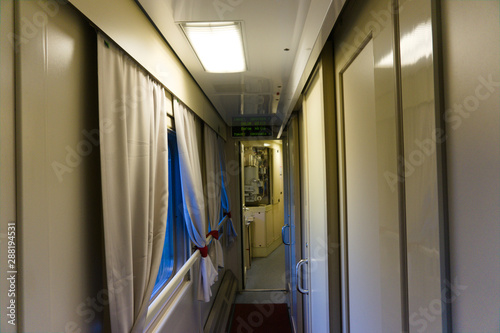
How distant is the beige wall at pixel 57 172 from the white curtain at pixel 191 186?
37.6 inches

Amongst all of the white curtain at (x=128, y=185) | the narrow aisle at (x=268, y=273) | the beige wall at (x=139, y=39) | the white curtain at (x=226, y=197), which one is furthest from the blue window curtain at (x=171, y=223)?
the narrow aisle at (x=268, y=273)

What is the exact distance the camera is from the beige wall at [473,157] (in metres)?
0.39

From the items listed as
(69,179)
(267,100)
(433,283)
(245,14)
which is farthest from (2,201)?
(267,100)

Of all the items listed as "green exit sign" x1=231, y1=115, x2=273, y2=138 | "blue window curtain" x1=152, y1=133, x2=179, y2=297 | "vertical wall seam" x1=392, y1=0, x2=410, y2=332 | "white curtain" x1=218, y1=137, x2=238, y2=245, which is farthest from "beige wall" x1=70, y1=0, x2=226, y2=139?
"green exit sign" x1=231, y1=115, x2=273, y2=138

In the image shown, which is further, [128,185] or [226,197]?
[226,197]

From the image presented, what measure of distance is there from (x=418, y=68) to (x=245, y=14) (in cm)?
96

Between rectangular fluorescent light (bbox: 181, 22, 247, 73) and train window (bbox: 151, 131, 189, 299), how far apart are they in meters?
0.65

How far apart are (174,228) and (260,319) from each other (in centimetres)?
210

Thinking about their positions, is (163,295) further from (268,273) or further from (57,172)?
(268,273)

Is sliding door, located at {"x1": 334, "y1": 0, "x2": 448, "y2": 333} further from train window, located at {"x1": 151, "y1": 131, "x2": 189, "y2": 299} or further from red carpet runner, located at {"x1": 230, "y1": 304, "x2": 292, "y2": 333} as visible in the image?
red carpet runner, located at {"x1": 230, "y1": 304, "x2": 292, "y2": 333}

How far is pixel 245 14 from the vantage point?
124 centimetres

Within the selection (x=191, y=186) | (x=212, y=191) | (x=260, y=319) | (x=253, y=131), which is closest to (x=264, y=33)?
(x=191, y=186)

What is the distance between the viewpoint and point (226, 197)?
394 cm

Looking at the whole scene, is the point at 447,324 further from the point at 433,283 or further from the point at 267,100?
the point at 267,100
